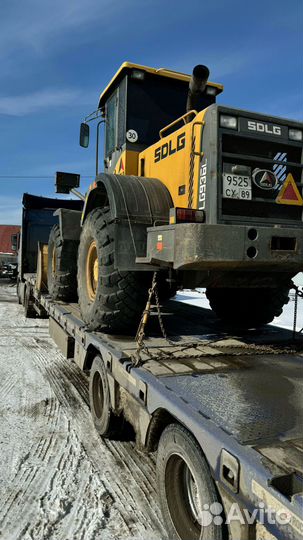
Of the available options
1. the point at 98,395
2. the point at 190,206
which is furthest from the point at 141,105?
the point at 98,395

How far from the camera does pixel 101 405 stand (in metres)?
3.95

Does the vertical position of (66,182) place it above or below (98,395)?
above

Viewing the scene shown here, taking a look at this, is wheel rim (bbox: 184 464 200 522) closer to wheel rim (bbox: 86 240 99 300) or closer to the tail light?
the tail light

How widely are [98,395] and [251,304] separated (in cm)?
207

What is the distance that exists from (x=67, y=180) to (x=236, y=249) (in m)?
4.83

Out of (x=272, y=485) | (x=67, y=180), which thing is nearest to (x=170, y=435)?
(x=272, y=485)

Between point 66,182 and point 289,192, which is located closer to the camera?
point 289,192

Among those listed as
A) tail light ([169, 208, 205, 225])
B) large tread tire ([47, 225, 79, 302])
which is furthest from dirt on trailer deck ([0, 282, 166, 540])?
tail light ([169, 208, 205, 225])

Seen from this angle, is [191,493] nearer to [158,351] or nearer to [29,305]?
[158,351]

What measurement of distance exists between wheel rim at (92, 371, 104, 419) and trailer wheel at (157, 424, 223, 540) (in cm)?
153

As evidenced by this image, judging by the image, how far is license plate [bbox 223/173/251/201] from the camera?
10.8ft

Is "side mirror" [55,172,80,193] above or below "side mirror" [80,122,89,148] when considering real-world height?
below

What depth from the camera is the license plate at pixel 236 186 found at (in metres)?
3.29

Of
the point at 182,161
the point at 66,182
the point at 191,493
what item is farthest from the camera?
the point at 66,182
